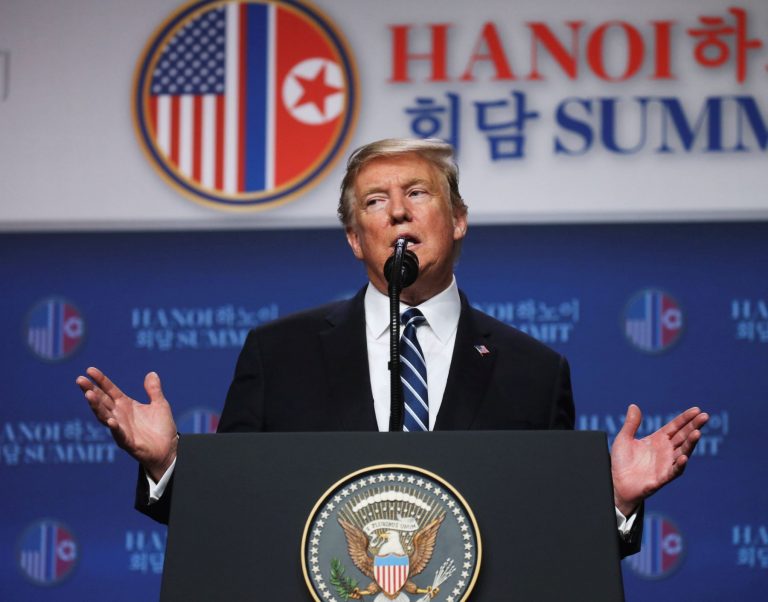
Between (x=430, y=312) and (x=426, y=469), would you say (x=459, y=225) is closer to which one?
(x=430, y=312)

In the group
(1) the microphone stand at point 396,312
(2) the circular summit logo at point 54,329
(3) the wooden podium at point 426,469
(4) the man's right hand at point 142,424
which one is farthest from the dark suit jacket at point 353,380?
(2) the circular summit logo at point 54,329

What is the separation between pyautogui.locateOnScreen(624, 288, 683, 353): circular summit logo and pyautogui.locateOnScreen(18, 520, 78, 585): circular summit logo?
187cm

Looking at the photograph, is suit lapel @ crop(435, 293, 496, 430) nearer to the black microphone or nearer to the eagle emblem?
the black microphone

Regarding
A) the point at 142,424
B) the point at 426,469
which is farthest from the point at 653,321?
the point at 426,469

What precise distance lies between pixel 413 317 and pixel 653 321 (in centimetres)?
176

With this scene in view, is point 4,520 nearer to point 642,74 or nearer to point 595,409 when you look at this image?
point 595,409

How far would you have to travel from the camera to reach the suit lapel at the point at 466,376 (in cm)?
185

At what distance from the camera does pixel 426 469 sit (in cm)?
134

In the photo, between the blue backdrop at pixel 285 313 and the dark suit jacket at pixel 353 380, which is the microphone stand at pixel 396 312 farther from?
the blue backdrop at pixel 285 313

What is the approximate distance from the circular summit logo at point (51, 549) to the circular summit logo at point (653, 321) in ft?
6.14

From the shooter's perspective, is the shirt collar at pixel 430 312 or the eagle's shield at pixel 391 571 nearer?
the eagle's shield at pixel 391 571

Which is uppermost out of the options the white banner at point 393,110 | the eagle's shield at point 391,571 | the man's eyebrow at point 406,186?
the white banner at point 393,110

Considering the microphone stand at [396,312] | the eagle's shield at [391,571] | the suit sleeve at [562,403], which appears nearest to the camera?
the eagle's shield at [391,571]

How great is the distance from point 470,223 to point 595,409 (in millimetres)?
698
